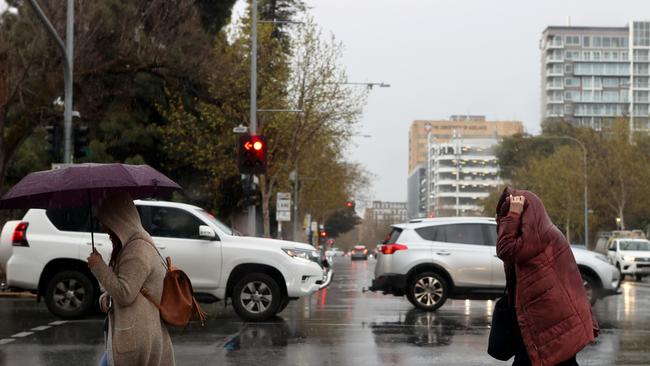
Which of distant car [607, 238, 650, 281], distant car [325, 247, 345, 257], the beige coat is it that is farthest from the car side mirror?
distant car [325, 247, 345, 257]

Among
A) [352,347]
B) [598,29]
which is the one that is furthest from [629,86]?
[352,347]

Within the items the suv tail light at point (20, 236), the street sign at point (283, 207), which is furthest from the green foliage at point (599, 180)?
the suv tail light at point (20, 236)

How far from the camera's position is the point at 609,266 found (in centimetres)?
1706

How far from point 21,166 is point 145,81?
5653 millimetres

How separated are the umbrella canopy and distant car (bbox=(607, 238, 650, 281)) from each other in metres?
31.5

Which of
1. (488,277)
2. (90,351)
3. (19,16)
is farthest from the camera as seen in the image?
(19,16)

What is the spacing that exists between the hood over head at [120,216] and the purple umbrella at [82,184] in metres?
0.08

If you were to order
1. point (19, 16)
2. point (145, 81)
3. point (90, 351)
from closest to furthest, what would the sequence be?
point (90, 351), point (19, 16), point (145, 81)

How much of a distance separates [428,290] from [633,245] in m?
22.5

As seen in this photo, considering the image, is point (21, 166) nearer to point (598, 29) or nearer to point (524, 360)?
point (524, 360)

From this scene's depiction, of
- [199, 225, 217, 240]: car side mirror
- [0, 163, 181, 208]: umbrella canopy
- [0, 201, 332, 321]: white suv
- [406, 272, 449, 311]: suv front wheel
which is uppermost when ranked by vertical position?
[0, 163, 181, 208]: umbrella canopy

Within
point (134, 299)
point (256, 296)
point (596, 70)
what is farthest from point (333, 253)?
point (596, 70)

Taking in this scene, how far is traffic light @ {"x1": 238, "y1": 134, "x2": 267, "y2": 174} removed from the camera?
21625mm

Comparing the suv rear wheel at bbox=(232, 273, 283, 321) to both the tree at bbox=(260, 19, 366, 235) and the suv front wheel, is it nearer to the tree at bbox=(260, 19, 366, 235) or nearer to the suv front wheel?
the suv front wheel
